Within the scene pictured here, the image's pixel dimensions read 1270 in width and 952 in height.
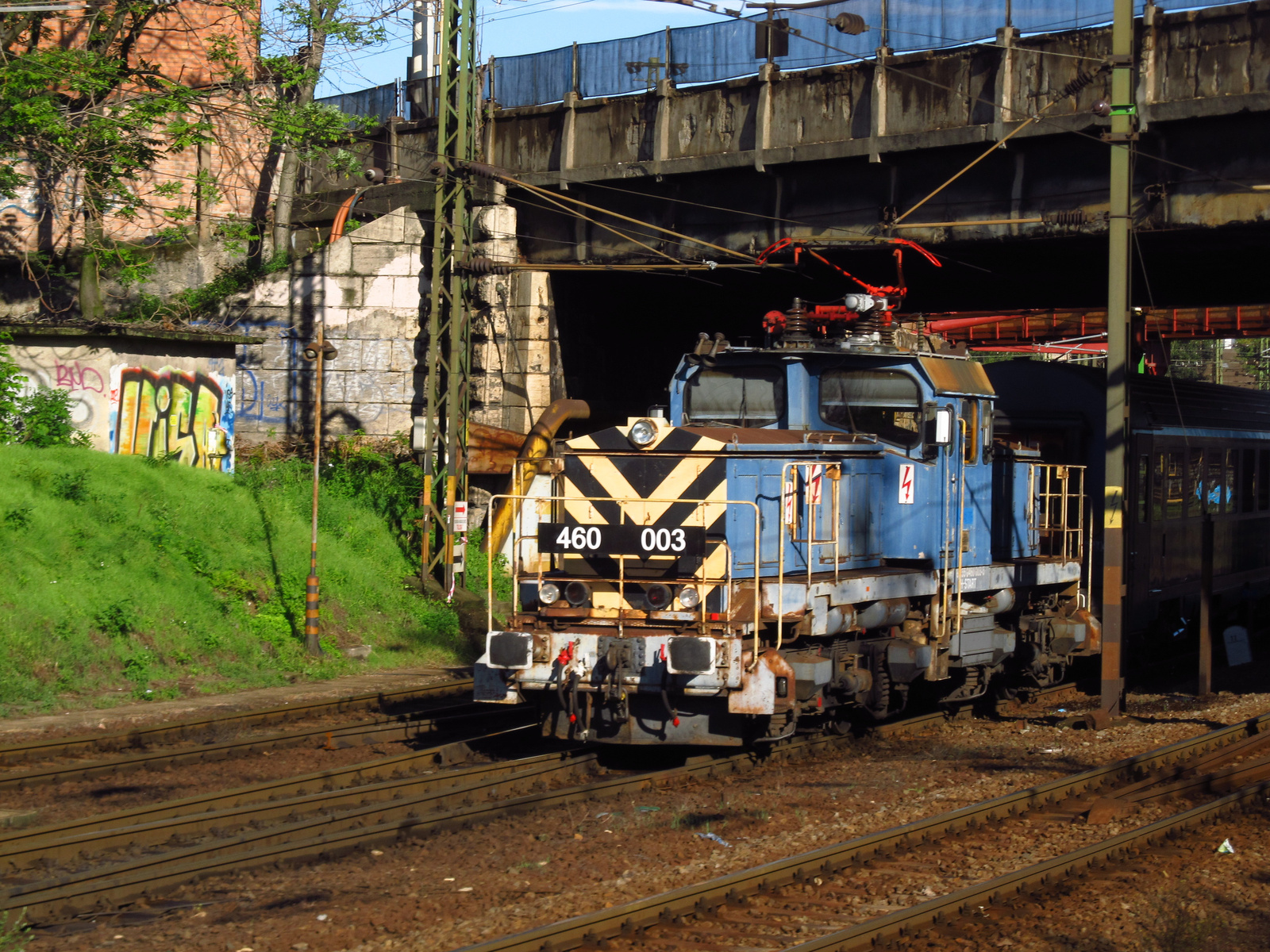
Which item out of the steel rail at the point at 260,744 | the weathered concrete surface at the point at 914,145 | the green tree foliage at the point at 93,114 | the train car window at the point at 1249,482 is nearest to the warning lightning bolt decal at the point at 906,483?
the steel rail at the point at 260,744

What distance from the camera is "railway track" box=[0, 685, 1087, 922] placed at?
675 centimetres

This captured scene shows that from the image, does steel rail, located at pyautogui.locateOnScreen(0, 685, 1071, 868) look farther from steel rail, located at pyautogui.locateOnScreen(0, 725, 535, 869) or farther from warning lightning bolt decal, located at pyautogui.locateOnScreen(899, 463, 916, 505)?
warning lightning bolt decal, located at pyautogui.locateOnScreen(899, 463, 916, 505)

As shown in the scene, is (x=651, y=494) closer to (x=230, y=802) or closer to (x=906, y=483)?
(x=906, y=483)

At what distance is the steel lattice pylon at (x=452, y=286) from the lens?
17.3 meters

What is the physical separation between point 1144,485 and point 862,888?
9099 mm

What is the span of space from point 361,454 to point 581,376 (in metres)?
3.82

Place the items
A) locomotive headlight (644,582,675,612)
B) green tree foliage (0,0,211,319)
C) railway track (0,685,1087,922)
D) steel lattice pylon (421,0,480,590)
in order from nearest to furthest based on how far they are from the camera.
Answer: railway track (0,685,1087,922)
locomotive headlight (644,582,675,612)
green tree foliage (0,0,211,319)
steel lattice pylon (421,0,480,590)

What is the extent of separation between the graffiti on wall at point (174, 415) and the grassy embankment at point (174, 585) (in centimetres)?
66

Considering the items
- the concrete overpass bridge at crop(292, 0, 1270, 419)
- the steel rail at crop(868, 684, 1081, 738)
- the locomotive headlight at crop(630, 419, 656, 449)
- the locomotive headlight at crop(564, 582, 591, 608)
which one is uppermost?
the concrete overpass bridge at crop(292, 0, 1270, 419)

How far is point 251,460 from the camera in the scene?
20.2 metres

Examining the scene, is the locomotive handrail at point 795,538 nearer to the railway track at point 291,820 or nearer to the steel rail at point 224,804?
the railway track at point 291,820

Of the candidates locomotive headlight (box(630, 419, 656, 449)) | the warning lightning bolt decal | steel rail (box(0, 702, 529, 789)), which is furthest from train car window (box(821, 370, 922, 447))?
steel rail (box(0, 702, 529, 789))

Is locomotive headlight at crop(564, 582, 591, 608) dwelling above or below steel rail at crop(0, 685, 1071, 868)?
above

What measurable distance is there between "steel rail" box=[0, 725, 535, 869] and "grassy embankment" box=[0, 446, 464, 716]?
4.38 metres
